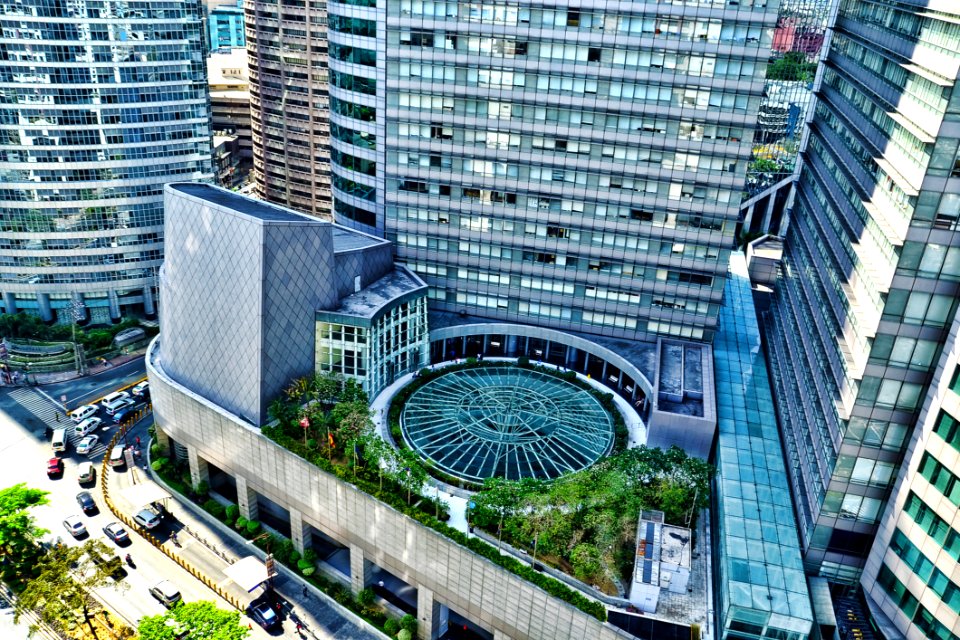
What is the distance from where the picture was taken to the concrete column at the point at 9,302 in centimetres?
11462

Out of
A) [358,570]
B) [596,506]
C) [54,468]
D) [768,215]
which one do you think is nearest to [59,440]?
[54,468]

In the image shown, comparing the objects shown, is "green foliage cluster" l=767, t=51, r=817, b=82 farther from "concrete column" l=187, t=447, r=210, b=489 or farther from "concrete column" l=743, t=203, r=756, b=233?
"concrete column" l=187, t=447, r=210, b=489

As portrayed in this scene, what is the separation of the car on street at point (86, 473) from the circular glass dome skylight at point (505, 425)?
3926 centimetres

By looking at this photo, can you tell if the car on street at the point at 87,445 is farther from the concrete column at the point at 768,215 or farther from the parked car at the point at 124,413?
the concrete column at the point at 768,215

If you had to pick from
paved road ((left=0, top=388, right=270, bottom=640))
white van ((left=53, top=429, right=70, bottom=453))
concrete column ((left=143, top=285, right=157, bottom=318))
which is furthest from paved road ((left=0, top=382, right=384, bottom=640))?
concrete column ((left=143, top=285, right=157, bottom=318))

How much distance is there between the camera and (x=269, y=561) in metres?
72.5

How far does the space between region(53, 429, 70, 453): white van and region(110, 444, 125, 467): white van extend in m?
6.00

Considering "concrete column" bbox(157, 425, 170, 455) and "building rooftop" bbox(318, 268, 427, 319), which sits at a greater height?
"building rooftop" bbox(318, 268, 427, 319)

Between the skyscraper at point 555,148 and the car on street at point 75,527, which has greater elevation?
the skyscraper at point 555,148

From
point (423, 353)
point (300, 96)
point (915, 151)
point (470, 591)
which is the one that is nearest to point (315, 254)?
point (423, 353)

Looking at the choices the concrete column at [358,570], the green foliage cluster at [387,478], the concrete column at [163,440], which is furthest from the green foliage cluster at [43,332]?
the concrete column at [358,570]

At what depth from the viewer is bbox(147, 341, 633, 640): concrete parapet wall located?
6003cm

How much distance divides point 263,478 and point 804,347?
57866mm

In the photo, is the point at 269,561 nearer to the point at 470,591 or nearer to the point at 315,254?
the point at 470,591
